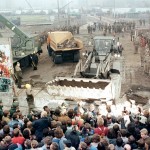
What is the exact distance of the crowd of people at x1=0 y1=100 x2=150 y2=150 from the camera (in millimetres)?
7023

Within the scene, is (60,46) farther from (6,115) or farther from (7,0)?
(7,0)

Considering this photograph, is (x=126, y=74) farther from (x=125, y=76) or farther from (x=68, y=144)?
(x=68, y=144)

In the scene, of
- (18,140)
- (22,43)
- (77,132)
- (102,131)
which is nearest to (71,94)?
(102,131)

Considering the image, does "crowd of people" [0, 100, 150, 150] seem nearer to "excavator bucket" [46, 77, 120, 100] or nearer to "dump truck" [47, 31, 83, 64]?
"excavator bucket" [46, 77, 120, 100]

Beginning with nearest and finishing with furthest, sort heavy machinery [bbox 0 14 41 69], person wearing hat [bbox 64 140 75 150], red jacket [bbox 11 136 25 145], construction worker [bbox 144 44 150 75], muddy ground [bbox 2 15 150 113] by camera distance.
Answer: person wearing hat [bbox 64 140 75 150]
red jacket [bbox 11 136 25 145]
muddy ground [bbox 2 15 150 113]
construction worker [bbox 144 44 150 75]
heavy machinery [bbox 0 14 41 69]

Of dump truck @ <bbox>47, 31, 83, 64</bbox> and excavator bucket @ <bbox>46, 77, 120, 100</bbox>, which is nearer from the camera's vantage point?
excavator bucket @ <bbox>46, 77, 120, 100</bbox>

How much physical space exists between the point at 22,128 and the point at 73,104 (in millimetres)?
4465

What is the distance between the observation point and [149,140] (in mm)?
6734

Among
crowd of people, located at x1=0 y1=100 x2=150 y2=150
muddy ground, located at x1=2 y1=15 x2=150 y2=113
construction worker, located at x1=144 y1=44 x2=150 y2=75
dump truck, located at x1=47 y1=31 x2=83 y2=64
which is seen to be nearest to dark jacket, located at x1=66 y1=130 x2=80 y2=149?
crowd of people, located at x1=0 y1=100 x2=150 y2=150

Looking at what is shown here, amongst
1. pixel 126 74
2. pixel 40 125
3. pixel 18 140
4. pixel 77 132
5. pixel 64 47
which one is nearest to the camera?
pixel 18 140

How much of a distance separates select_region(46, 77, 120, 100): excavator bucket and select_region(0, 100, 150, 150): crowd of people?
11.0 ft

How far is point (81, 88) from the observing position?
13234 mm

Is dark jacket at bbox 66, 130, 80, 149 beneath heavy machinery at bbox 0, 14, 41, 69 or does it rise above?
beneath

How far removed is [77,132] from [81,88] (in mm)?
5583
